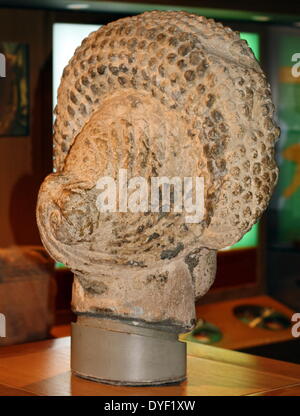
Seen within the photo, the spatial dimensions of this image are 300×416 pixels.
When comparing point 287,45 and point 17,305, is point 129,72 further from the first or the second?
Answer: point 287,45

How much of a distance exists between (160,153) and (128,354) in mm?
376

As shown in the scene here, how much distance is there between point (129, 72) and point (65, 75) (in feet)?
0.55

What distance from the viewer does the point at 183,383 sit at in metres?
1.95

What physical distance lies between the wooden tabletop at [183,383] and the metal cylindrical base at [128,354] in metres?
0.02

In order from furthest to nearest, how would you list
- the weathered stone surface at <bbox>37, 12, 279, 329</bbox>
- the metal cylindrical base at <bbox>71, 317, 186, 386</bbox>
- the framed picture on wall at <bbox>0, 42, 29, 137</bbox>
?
the framed picture on wall at <bbox>0, 42, 29, 137</bbox>, the metal cylindrical base at <bbox>71, 317, 186, 386</bbox>, the weathered stone surface at <bbox>37, 12, 279, 329</bbox>

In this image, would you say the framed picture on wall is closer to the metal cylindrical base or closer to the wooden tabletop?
the wooden tabletop

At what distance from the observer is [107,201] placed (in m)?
1.81

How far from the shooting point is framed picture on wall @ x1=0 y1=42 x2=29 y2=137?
8.93 ft

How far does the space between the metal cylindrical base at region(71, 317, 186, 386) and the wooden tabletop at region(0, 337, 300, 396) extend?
0.02m

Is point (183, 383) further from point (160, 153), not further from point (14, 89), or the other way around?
point (14, 89)

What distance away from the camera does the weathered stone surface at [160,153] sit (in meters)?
1.80

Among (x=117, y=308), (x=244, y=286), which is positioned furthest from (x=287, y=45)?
(x=117, y=308)

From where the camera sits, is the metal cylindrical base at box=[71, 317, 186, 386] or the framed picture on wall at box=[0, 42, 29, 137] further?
the framed picture on wall at box=[0, 42, 29, 137]

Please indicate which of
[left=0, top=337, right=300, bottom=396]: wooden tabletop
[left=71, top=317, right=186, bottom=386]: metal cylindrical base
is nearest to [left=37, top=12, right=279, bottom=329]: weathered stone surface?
[left=71, top=317, right=186, bottom=386]: metal cylindrical base
